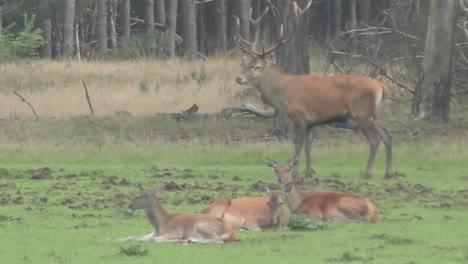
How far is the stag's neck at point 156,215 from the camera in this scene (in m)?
12.0

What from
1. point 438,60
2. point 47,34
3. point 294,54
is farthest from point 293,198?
point 47,34

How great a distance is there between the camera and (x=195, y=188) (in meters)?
16.4

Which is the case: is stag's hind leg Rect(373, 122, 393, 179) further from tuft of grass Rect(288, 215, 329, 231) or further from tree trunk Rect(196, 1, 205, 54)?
tree trunk Rect(196, 1, 205, 54)

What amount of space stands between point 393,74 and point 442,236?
16093mm

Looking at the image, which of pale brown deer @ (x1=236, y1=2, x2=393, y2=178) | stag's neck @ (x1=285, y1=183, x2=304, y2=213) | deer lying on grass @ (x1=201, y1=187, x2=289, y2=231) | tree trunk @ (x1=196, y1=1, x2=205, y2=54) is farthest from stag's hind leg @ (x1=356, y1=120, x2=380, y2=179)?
tree trunk @ (x1=196, y1=1, x2=205, y2=54)

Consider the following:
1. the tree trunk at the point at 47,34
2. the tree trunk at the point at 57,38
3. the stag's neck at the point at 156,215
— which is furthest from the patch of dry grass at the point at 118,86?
the tree trunk at the point at 57,38

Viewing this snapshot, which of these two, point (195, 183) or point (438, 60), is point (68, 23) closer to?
point (438, 60)

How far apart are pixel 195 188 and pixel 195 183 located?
63cm

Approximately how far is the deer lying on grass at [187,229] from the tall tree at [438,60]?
1276 centimetres

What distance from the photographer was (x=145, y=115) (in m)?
25.9

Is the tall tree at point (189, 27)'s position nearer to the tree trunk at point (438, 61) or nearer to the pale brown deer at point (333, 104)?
the tree trunk at point (438, 61)

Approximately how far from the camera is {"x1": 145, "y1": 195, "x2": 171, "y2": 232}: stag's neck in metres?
12.0

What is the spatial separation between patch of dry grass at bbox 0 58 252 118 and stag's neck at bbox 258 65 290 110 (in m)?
7.11

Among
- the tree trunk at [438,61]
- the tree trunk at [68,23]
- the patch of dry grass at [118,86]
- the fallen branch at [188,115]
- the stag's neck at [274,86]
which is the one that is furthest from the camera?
the tree trunk at [68,23]
